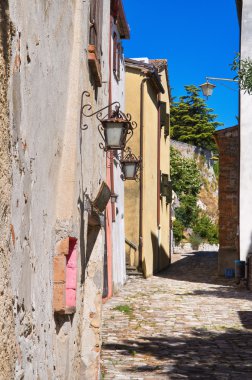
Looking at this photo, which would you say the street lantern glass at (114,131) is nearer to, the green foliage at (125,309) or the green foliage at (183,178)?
the green foliage at (125,309)

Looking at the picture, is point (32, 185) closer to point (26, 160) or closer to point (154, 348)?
point (26, 160)

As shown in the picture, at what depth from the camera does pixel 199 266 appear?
25266 millimetres

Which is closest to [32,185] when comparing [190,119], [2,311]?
[2,311]

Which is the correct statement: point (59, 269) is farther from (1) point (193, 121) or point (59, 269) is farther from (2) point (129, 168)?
(1) point (193, 121)

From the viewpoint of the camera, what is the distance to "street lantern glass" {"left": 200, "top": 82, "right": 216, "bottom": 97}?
16.4 metres

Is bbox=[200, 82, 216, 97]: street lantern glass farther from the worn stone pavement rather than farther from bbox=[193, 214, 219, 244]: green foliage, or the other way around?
bbox=[193, 214, 219, 244]: green foliage

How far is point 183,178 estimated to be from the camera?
1629 inches

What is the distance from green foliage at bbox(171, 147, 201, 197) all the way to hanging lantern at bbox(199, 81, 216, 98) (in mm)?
24498

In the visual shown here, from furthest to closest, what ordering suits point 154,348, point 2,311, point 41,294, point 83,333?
point 154,348 < point 83,333 < point 41,294 < point 2,311

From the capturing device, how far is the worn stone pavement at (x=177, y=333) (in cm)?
764

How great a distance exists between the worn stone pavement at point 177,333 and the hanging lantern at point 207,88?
5.30 m

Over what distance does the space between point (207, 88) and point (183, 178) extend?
25052mm

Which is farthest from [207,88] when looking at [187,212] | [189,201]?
[189,201]

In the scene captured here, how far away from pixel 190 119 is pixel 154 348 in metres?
45.8
